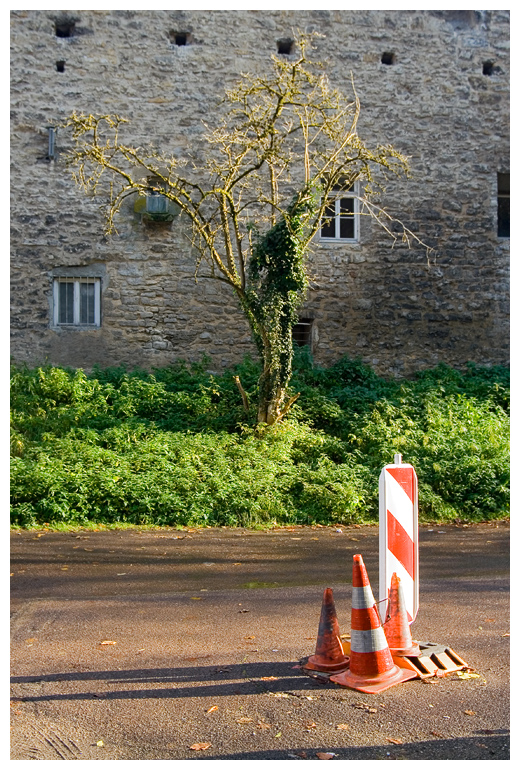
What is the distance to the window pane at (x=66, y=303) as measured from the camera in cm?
1488

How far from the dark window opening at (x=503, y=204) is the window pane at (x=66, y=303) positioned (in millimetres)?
9299

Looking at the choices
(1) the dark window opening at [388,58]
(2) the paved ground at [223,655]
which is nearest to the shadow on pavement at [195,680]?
(2) the paved ground at [223,655]

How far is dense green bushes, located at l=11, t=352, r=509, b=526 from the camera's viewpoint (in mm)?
9508

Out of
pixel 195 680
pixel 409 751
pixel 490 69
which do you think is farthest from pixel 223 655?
pixel 490 69

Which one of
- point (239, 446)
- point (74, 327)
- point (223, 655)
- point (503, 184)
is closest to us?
point (223, 655)

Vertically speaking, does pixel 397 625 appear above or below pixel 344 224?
below

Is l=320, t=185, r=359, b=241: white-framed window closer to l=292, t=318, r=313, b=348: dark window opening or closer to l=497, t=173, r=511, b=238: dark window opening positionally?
l=292, t=318, r=313, b=348: dark window opening

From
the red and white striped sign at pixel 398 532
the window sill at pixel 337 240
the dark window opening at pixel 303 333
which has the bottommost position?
the red and white striped sign at pixel 398 532

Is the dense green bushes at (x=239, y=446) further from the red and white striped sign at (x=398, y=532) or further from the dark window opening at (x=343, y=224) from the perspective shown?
the red and white striped sign at (x=398, y=532)

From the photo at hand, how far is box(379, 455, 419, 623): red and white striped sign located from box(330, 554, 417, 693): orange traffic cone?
33cm

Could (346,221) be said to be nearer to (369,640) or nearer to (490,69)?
(490,69)

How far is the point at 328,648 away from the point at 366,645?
0.35m

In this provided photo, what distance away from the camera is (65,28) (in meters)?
15.0

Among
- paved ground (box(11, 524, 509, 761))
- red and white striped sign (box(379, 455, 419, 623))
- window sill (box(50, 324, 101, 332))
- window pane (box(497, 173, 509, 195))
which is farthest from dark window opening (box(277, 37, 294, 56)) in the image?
red and white striped sign (box(379, 455, 419, 623))
